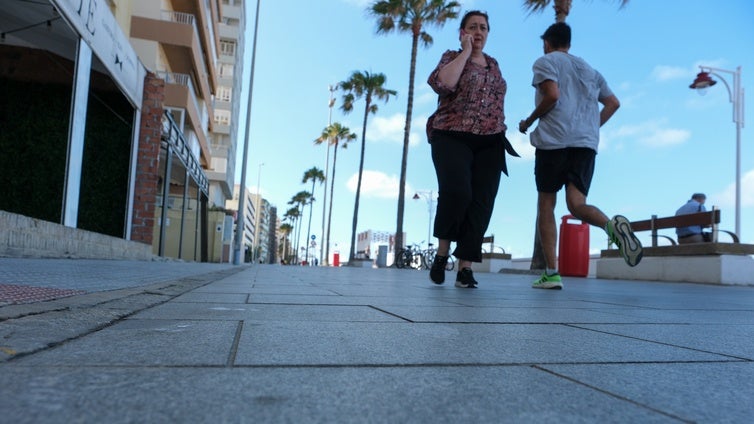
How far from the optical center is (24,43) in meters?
9.00

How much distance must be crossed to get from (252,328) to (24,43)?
965cm

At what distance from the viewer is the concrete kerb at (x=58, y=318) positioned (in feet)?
3.85

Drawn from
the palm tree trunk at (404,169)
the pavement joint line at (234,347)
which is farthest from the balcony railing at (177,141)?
the pavement joint line at (234,347)

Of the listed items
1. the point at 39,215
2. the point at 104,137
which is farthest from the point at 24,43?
the point at 39,215

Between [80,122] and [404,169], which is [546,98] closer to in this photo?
[80,122]

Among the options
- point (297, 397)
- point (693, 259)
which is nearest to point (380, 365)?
point (297, 397)

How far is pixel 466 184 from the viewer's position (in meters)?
4.14

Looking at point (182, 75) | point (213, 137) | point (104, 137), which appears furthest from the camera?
point (213, 137)

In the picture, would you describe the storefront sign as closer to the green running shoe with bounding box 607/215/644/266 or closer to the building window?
the green running shoe with bounding box 607/215/644/266

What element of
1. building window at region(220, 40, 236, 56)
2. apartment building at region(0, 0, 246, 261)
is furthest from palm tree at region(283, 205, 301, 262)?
apartment building at region(0, 0, 246, 261)

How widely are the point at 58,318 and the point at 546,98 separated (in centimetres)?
385

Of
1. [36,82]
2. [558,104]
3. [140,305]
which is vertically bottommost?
[140,305]

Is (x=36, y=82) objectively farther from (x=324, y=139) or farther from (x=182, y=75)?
(x=324, y=139)

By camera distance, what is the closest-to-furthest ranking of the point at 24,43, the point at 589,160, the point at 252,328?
the point at 252,328 → the point at 589,160 → the point at 24,43
